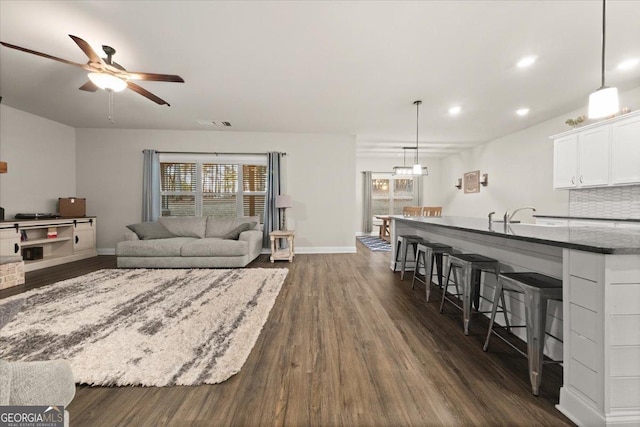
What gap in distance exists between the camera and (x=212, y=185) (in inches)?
249

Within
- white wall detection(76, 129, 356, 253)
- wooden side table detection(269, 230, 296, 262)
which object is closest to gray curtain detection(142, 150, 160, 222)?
white wall detection(76, 129, 356, 253)

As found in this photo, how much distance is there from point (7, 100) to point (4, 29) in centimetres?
274

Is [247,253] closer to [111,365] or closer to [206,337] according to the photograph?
[206,337]

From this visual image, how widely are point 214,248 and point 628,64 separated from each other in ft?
20.4

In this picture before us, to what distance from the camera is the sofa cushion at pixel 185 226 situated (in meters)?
5.43

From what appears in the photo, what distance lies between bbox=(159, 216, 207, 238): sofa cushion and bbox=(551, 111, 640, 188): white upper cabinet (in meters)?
6.68

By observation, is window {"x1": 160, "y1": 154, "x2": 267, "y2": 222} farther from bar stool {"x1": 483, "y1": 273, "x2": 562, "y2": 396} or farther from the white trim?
bar stool {"x1": 483, "y1": 273, "x2": 562, "y2": 396}

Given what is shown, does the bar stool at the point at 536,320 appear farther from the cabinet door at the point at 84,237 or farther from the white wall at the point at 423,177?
the white wall at the point at 423,177

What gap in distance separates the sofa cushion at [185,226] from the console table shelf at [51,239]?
154 centimetres

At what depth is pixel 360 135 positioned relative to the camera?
21.4ft

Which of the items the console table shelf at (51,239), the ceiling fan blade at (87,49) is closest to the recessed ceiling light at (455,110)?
the ceiling fan blade at (87,49)

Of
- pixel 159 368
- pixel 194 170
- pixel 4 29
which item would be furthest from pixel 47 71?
pixel 159 368

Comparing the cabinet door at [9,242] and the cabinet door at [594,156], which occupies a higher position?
the cabinet door at [594,156]

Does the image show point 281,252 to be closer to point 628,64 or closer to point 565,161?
point 565,161
